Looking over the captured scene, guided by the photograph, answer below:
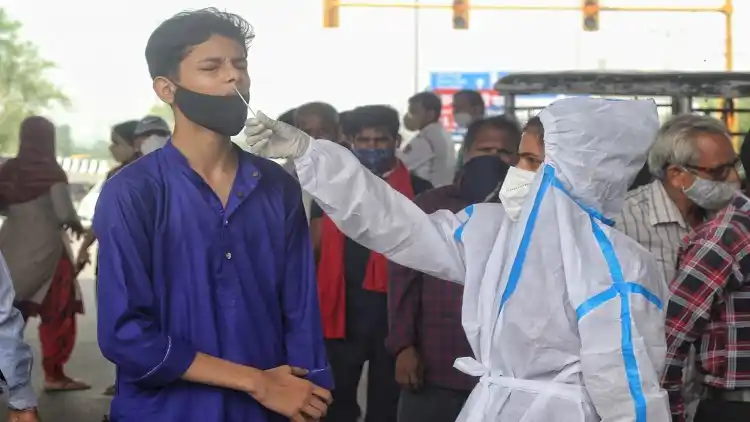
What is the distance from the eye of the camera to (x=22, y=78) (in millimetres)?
18109

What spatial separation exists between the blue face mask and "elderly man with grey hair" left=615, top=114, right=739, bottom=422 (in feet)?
5.33

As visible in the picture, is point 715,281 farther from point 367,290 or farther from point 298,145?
point 367,290

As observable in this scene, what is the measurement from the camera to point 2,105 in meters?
16.8

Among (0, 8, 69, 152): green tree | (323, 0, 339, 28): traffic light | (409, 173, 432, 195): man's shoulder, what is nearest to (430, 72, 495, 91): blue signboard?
(323, 0, 339, 28): traffic light

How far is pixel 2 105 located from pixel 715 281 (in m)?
14.3

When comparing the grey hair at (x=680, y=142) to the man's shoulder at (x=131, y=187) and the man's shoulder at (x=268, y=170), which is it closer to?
the man's shoulder at (x=268, y=170)

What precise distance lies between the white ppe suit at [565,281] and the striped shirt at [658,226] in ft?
4.10

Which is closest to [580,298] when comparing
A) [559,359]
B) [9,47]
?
[559,359]

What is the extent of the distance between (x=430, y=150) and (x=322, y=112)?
3.59 m

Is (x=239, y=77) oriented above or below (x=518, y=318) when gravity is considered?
above

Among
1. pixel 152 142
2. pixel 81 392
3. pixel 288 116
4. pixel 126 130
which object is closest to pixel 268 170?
pixel 152 142

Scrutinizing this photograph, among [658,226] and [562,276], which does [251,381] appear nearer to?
[562,276]

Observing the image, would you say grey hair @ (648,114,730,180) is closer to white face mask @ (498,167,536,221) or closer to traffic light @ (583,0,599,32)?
white face mask @ (498,167,536,221)

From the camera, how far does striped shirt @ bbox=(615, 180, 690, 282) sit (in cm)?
447
